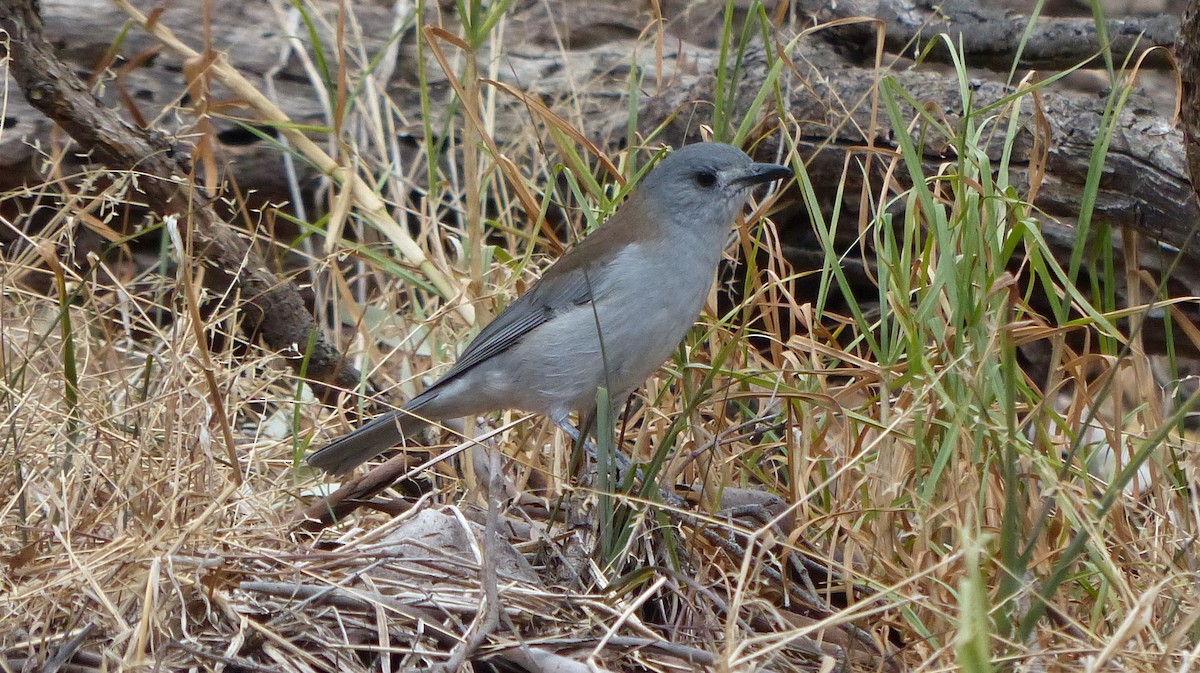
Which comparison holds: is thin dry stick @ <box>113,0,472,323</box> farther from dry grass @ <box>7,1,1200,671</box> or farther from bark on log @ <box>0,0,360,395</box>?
dry grass @ <box>7,1,1200,671</box>

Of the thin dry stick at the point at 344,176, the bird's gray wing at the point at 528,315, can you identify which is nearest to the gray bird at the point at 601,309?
the bird's gray wing at the point at 528,315

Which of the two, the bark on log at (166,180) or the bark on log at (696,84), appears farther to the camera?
the bark on log at (696,84)

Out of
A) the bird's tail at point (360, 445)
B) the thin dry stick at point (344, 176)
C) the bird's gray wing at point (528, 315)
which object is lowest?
the bird's tail at point (360, 445)

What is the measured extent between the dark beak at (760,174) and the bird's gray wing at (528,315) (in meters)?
0.48

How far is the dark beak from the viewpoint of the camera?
2.91 metres

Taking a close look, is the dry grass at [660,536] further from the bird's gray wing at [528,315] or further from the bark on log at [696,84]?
the bark on log at [696,84]

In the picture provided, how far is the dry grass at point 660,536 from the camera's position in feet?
6.81

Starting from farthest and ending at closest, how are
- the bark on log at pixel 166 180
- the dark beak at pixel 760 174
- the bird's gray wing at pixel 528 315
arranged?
the bird's gray wing at pixel 528 315 < the dark beak at pixel 760 174 < the bark on log at pixel 166 180

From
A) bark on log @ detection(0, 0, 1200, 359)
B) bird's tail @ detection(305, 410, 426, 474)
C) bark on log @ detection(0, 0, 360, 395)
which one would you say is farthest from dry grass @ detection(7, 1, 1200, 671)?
bark on log @ detection(0, 0, 1200, 359)

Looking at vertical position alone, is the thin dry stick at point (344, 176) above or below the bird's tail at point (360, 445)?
above

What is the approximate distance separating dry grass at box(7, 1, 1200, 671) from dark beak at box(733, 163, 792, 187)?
0.54 ft

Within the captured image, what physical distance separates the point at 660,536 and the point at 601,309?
691mm

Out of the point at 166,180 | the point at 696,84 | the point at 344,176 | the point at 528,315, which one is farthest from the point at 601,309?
the point at 696,84

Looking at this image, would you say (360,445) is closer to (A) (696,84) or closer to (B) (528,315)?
(B) (528,315)
